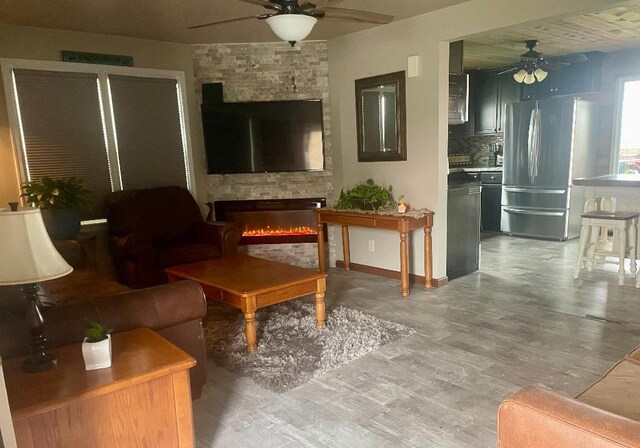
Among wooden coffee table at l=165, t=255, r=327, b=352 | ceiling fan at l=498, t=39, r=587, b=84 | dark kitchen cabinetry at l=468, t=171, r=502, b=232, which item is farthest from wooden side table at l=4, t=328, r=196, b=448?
dark kitchen cabinetry at l=468, t=171, r=502, b=232

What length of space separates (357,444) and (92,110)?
156 inches

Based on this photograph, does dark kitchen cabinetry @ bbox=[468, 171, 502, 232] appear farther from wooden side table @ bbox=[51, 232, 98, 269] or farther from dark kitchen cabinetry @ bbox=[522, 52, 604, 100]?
wooden side table @ bbox=[51, 232, 98, 269]

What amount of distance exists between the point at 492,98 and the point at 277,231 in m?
4.10

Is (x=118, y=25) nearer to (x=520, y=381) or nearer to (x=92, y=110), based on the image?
(x=92, y=110)

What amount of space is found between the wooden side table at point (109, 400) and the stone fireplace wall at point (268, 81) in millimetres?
3532

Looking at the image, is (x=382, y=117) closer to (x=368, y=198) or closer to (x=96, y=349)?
(x=368, y=198)

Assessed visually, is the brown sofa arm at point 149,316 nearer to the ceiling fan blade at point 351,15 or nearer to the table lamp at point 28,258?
the table lamp at point 28,258

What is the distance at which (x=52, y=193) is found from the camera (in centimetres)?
386

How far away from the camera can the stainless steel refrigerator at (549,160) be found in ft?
20.1

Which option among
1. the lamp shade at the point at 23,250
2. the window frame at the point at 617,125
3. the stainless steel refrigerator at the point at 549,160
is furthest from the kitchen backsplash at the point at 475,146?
the lamp shade at the point at 23,250

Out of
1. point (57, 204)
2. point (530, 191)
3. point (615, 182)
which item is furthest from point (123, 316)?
point (530, 191)

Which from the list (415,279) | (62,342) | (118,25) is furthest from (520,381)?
(118,25)

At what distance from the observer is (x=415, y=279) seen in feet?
15.1

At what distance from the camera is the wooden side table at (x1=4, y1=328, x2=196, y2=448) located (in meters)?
1.48
